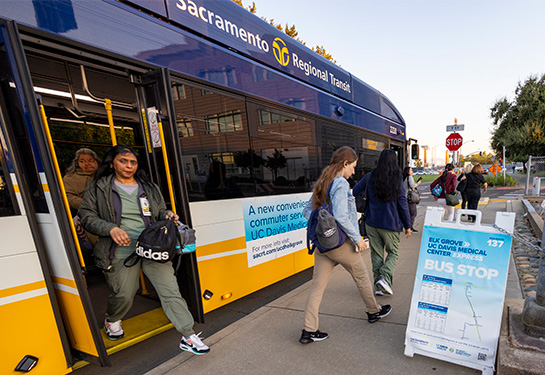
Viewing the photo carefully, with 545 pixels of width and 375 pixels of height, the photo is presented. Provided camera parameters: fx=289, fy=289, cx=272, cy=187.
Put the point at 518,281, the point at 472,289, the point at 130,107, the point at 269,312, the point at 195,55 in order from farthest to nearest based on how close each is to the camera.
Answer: the point at 130,107 < the point at 518,281 < the point at 269,312 < the point at 195,55 < the point at 472,289

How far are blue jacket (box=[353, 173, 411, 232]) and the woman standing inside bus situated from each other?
2.28m

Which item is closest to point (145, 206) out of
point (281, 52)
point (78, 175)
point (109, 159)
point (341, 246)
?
point (109, 159)

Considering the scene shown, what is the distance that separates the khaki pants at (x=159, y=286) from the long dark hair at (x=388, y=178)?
2.40 meters

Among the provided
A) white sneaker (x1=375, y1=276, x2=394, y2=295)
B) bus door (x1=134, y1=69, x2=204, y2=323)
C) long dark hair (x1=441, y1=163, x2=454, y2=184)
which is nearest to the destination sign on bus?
bus door (x1=134, y1=69, x2=204, y2=323)

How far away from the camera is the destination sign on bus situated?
9.58ft

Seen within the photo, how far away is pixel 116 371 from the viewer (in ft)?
8.39

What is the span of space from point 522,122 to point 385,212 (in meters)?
32.4

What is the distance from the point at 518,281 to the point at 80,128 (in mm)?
6621

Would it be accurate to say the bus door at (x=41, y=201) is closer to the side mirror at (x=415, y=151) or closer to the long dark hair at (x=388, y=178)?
the long dark hair at (x=388, y=178)

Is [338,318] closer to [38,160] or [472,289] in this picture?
[472,289]

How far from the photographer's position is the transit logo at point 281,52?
3964 mm

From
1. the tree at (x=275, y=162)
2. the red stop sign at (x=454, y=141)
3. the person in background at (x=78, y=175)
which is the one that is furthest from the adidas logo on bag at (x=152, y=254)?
the red stop sign at (x=454, y=141)

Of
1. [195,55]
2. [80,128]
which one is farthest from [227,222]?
[80,128]

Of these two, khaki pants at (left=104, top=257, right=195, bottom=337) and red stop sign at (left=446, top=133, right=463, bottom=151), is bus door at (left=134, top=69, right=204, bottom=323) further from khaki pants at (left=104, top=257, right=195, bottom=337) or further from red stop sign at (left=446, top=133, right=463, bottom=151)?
red stop sign at (left=446, top=133, right=463, bottom=151)
